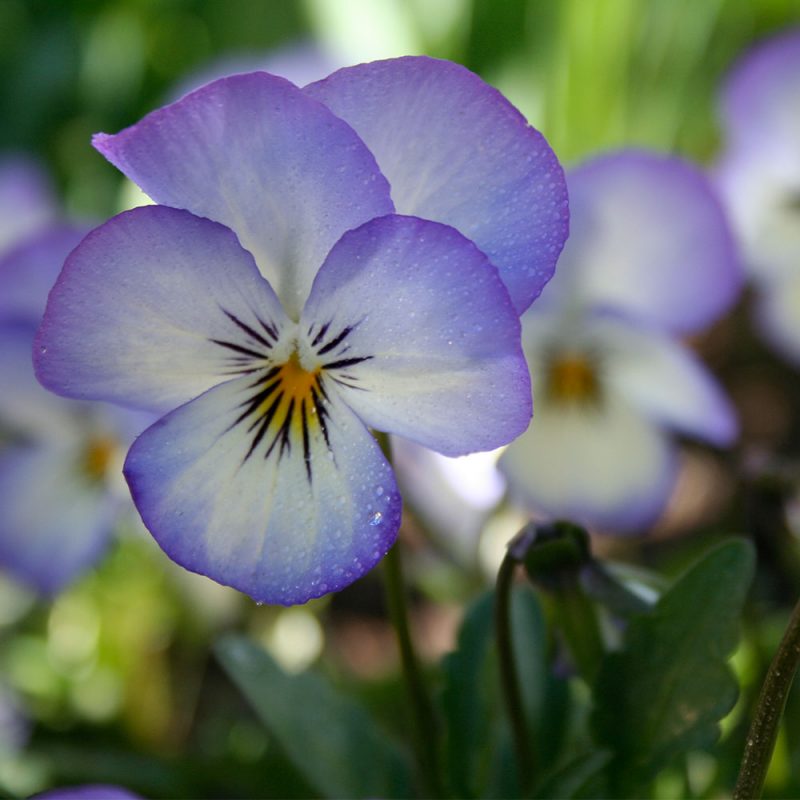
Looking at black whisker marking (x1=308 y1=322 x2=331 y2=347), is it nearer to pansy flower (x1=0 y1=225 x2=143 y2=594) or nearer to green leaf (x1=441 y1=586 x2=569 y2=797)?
green leaf (x1=441 y1=586 x2=569 y2=797)

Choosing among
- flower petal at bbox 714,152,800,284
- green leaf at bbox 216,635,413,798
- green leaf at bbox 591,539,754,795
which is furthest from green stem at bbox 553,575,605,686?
flower petal at bbox 714,152,800,284

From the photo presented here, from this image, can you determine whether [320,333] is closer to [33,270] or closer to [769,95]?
[33,270]

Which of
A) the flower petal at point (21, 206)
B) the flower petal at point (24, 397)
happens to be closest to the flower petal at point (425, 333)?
the flower petal at point (24, 397)

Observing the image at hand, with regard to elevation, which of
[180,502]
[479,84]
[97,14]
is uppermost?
[97,14]

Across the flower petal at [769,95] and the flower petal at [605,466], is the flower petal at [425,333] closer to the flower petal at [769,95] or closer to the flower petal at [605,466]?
the flower petal at [605,466]

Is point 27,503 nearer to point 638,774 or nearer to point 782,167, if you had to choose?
point 638,774

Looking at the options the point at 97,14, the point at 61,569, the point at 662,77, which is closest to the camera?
the point at 61,569

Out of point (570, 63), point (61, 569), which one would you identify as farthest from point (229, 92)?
point (570, 63)
